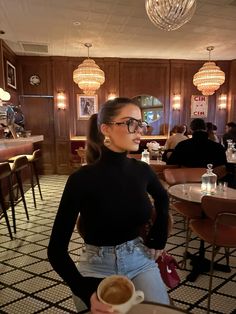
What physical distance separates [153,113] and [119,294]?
7623 millimetres

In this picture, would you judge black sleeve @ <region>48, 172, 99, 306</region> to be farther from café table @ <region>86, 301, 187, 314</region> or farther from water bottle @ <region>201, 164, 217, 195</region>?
water bottle @ <region>201, 164, 217, 195</region>

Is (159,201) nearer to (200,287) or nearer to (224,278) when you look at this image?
(200,287)

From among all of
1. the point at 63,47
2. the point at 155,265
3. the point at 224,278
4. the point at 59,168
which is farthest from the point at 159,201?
the point at 59,168

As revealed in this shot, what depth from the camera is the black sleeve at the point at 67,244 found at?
1082 millimetres

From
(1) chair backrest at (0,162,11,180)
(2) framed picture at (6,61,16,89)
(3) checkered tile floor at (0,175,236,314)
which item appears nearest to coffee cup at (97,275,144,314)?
(3) checkered tile floor at (0,175,236,314)

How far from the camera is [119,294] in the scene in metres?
0.77

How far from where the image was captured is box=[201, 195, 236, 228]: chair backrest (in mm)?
1860

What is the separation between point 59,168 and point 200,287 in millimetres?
5953

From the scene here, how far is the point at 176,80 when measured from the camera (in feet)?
26.5

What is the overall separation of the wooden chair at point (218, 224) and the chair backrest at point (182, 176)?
866 mm

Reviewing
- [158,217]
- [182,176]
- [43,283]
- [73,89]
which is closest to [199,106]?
[73,89]

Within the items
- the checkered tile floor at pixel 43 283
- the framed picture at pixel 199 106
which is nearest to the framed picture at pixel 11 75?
the checkered tile floor at pixel 43 283

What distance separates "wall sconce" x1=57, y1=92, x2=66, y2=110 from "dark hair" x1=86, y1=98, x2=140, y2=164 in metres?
6.35

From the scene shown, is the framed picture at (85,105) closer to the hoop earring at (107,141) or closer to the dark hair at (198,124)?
the dark hair at (198,124)
